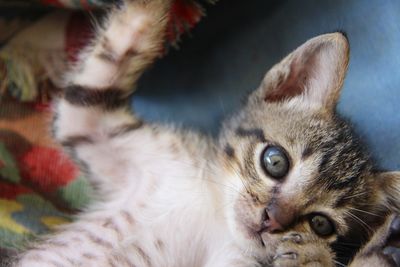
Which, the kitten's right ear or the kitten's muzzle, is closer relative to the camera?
the kitten's muzzle

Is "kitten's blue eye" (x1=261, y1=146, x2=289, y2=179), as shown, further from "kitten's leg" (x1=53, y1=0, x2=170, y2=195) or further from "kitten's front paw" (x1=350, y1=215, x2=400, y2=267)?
"kitten's leg" (x1=53, y1=0, x2=170, y2=195)

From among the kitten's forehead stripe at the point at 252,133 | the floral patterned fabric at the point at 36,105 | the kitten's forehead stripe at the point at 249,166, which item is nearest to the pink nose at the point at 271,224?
the kitten's forehead stripe at the point at 249,166

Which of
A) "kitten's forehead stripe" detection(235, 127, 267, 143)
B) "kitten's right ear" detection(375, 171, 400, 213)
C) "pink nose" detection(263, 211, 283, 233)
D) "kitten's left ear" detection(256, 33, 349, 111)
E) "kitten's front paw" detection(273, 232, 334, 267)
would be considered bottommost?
"kitten's front paw" detection(273, 232, 334, 267)

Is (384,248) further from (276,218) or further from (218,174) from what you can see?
(218,174)

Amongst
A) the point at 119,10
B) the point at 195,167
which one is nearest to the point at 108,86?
the point at 119,10

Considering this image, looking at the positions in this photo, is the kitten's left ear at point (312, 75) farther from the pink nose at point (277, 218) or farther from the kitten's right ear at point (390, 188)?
the pink nose at point (277, 218)

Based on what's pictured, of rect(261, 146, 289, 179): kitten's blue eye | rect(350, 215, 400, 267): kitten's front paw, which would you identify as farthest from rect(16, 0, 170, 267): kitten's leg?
rect(350, 215, 400, 267): kitten's front paw

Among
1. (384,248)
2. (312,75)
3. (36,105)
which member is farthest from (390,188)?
(36,105)

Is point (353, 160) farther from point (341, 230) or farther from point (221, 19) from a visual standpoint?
point (221, 19)
